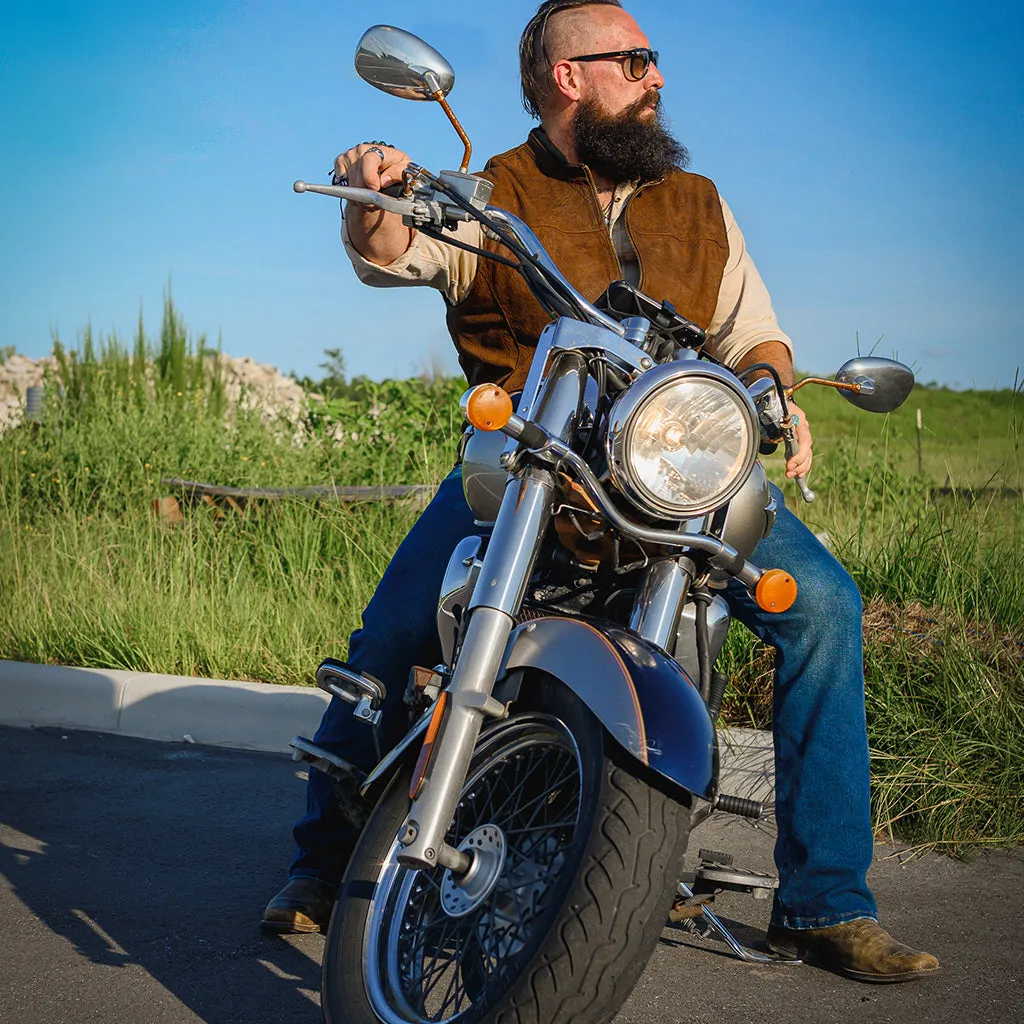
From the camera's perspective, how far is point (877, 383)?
247 centimetres

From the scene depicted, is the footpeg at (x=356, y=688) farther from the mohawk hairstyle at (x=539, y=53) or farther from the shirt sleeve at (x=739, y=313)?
the mohawk hairstyle at (x=539, y=53)

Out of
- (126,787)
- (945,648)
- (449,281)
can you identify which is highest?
(449,281)

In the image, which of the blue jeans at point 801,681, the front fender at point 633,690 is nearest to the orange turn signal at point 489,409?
the front fender at point 633,690

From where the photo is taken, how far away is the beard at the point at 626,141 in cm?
A: 312

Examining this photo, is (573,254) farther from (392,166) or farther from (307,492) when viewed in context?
(307,492)

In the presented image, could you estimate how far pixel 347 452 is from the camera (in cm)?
873

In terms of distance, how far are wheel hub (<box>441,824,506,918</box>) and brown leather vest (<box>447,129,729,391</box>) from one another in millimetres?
1263

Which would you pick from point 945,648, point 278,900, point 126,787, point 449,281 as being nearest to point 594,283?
point 449,281

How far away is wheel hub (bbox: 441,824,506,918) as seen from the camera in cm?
197

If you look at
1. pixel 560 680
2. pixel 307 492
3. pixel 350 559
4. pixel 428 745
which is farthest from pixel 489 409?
pixel 307 492

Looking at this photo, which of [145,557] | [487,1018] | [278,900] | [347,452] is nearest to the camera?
[487,1018]

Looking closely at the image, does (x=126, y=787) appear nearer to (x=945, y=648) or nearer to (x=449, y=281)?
(x=449, y=281)

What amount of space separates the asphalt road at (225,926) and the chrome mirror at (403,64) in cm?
181

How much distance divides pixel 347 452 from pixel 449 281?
5.82 m
